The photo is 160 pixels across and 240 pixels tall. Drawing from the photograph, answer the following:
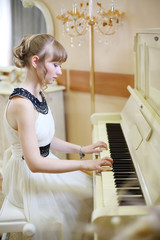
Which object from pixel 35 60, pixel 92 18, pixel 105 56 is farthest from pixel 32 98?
pixel 105 56

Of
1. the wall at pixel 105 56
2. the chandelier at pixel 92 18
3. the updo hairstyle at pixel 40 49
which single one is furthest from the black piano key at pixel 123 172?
the chandelier at pixel 92 18

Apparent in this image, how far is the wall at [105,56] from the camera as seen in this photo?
8.61ft

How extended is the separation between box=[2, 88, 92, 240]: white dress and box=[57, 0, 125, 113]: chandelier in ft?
4.75

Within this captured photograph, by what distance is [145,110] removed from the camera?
69.2 inches

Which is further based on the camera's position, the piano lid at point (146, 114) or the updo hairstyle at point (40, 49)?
the updo hairstyle at point (40, 49)

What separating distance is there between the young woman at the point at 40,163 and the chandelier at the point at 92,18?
4.48 ft

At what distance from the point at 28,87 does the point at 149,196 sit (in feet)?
2.41

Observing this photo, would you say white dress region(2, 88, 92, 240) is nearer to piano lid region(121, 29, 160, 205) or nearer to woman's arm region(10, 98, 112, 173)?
woman's arm region(10, 98, 112, 173)

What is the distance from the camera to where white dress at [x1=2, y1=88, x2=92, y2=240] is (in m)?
1.42

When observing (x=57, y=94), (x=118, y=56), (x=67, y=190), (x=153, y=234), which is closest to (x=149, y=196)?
(x=67, y=190)

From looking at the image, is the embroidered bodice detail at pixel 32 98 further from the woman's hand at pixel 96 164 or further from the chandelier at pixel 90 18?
the chandelier at pixel 90 18

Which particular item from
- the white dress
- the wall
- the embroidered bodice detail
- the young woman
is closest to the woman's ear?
the young woman

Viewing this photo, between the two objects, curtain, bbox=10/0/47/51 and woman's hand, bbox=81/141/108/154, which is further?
curtain, bbox=10/0/47/51

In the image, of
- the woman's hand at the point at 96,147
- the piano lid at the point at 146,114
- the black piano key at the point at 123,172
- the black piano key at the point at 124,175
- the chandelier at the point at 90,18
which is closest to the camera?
the black piano key at the point at 123,172
